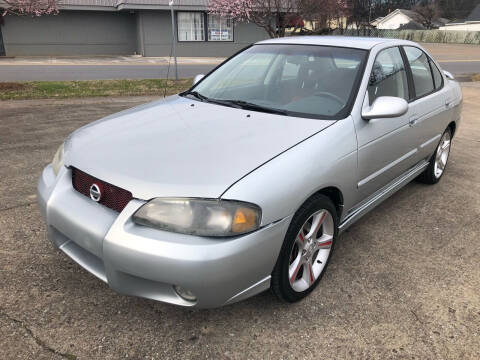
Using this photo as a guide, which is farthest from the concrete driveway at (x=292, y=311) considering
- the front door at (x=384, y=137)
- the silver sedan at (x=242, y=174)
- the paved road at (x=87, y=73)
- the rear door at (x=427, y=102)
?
the paved road at (x=87, y=73)

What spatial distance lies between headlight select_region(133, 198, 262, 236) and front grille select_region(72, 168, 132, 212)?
0.52 ft

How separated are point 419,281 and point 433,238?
75 centimetres

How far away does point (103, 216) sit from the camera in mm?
2188

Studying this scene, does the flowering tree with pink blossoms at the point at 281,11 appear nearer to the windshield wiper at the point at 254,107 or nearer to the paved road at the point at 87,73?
the paved road at the point at 87,73

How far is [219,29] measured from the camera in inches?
1018

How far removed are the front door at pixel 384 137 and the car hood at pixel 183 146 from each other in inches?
16.1

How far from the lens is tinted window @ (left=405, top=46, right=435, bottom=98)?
12.6 ft

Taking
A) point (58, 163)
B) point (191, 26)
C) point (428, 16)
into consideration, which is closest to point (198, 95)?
point (58, 163)

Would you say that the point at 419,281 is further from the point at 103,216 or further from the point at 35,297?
the point at 35,297

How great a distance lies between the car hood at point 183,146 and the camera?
6.98 ft

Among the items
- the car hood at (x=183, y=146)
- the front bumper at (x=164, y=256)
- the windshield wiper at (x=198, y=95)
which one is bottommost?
the front bumper at (x=164, y=256)

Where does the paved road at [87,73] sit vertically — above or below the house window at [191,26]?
below

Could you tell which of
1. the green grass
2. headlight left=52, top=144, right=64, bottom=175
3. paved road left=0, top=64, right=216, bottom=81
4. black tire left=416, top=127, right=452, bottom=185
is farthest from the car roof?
paved road left=0, top=64, right=216, bottom=81

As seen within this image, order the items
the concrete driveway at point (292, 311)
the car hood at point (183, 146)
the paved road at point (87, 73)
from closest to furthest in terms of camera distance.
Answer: the car hood at point (183, 146) → the concrete driveway at point (292, 311) → the paved road at point (87, 73)
